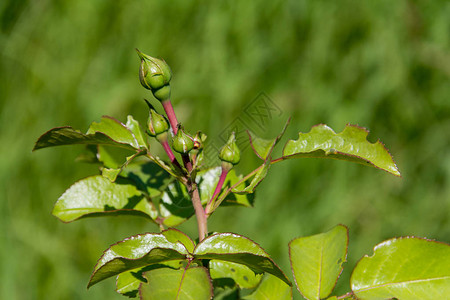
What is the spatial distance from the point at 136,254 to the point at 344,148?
24 centimetres

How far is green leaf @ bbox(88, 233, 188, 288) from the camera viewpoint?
437 millimetres

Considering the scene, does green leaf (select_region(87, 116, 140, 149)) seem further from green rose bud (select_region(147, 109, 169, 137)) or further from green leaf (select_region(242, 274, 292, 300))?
green leaf (select_region(242, 274, 292, 300))

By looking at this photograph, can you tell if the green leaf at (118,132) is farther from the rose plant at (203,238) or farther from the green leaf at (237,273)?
the green leaf at (237,273)

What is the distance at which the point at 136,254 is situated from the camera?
469 millimetres

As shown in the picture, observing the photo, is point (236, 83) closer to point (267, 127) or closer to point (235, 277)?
point (267, 127)

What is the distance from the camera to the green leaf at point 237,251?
43cm

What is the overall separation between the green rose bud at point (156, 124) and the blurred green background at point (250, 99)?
138 centimetres

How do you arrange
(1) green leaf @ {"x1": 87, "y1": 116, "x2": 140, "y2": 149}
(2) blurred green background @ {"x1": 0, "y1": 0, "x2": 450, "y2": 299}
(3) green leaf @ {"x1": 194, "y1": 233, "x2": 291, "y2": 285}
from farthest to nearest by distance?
(2) blurred green background @ {"x1": 0, "y1": 0, "x2": 450, "y2": 299}, (1) green leaf @ {"x1": 87, "y1": 116, "x2": 140, "y2": 149}, (3) green leaf @ {"x1": 194, "y1": 233, "x2": 291, "y2": 285}

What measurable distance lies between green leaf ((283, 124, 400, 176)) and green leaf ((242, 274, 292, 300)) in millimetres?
142

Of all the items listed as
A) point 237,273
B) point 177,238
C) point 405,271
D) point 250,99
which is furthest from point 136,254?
point 250,99

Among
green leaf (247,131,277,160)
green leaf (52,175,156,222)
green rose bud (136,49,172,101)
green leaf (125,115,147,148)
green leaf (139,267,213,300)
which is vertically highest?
green rose bud (136,49,172,101)

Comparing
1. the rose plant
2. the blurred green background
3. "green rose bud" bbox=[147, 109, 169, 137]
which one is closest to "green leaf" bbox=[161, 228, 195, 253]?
the rose plant

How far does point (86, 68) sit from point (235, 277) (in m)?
1.67

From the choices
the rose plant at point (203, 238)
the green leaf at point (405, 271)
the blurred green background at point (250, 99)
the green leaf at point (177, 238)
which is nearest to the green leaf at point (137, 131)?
the rose plant at point (203, 238)
